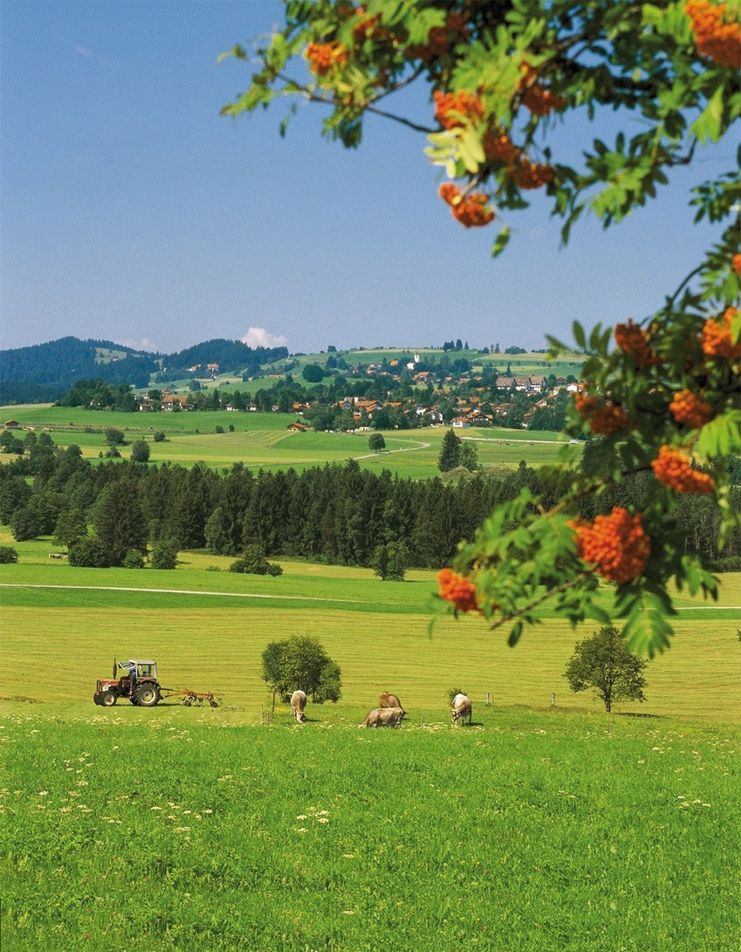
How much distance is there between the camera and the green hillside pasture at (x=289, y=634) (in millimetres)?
78375

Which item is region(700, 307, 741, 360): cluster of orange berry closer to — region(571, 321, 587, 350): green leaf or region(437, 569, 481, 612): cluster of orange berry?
region(571, 321, 587, 350): green leaf

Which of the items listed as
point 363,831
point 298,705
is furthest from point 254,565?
point 363,831

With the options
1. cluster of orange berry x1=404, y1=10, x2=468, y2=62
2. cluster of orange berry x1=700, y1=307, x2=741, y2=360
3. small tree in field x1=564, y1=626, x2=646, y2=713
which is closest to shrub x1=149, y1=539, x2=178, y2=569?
small tree in field x1=564, y1=626, x2=646, y2=713

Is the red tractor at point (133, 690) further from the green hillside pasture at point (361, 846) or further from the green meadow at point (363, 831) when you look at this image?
the green hillside pasture at point (361, 846)

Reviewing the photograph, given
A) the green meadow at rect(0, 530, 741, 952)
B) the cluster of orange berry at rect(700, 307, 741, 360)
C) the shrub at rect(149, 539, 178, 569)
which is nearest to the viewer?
the cluster of orange berry at rect(700, 307, 741, 360)

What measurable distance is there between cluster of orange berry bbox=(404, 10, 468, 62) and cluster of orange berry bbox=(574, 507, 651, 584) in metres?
2.49

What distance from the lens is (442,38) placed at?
514cm

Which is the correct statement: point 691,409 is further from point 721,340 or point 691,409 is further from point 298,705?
point 298,705

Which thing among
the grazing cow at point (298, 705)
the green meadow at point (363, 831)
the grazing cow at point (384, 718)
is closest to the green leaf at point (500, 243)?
the green meadow at point (363, 831)

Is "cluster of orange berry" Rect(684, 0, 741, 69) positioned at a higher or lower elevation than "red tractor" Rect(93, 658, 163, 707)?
higher

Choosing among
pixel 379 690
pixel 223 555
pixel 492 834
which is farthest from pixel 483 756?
pixel 223 555

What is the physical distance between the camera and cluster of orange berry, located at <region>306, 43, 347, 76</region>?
5.26 m

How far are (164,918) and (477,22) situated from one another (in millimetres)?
14832

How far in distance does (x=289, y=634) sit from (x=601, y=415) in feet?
330
